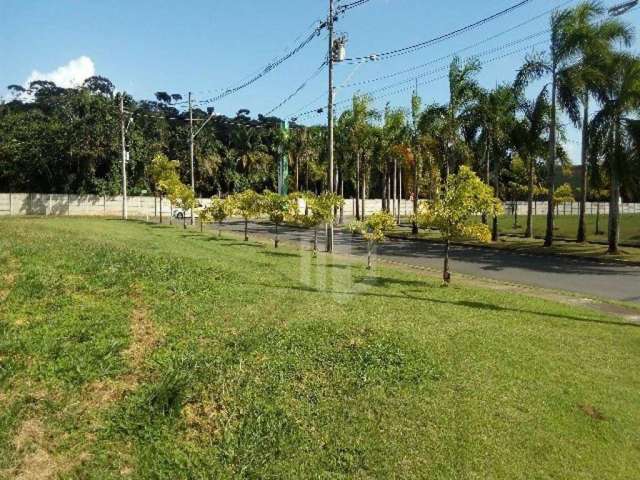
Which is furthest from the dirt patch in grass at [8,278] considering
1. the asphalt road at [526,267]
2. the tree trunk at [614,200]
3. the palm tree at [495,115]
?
the palm tree at [495,115]

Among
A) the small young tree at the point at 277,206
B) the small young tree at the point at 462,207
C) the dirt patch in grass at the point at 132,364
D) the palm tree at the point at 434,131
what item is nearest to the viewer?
the dirt patch in grass at the point at 132,364

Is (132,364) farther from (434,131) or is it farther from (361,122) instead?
(361,122)

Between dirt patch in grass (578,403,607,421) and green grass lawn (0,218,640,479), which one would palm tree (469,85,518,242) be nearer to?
green grass lawn (0,218,640,479)

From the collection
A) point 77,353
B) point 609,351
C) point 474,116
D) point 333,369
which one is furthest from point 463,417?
point 474,116

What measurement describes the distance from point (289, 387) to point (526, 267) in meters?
17.7

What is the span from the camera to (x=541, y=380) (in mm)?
8336

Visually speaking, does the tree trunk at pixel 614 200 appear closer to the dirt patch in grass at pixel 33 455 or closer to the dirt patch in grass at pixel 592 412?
the dirt patch in grass at pixel 592 412

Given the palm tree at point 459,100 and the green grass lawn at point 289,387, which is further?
the palm tree at point 459,100

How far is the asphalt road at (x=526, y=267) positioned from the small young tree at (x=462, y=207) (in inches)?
148

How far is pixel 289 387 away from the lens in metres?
7.30

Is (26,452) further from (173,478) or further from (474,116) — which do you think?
(474,116)

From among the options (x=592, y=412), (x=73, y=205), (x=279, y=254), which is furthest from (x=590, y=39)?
(x=73, y=205)

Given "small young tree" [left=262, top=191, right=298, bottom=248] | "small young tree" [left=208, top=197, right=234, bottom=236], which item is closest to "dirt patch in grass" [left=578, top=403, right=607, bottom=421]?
"small young tree" [left=262, top=191, right=298, bottom=248]

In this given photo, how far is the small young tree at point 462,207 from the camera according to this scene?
1555cm
